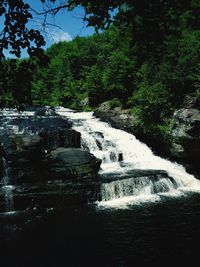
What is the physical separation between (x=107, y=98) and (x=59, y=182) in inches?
1088

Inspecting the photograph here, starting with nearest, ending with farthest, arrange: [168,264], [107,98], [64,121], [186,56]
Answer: [168,264], [186,56], [64,121], [107,98]

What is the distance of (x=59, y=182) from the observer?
18.8 m

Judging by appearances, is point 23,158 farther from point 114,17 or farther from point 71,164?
point 114,17

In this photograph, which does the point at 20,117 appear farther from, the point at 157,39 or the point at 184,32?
the point at 157,39

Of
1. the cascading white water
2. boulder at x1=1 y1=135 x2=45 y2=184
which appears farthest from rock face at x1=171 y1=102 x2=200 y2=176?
boulder at x1=1 y1=135 x2=45 y2=184

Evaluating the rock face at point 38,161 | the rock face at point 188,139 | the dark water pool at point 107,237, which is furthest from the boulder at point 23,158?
the rock face at point 188,139

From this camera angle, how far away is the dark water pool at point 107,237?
11492 millimetres

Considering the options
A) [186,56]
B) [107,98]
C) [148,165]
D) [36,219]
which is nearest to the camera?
[36,219]

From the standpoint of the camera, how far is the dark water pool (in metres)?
11.5

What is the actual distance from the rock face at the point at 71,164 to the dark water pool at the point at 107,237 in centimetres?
291

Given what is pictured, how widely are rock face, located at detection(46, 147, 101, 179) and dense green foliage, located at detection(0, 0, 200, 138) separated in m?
5.13

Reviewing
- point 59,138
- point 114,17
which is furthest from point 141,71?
point 114,17

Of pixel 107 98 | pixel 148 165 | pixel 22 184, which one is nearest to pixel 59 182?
pixel 22 184

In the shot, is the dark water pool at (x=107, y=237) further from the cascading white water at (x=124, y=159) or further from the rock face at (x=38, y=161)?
the rock face at (x=38, y=161)
